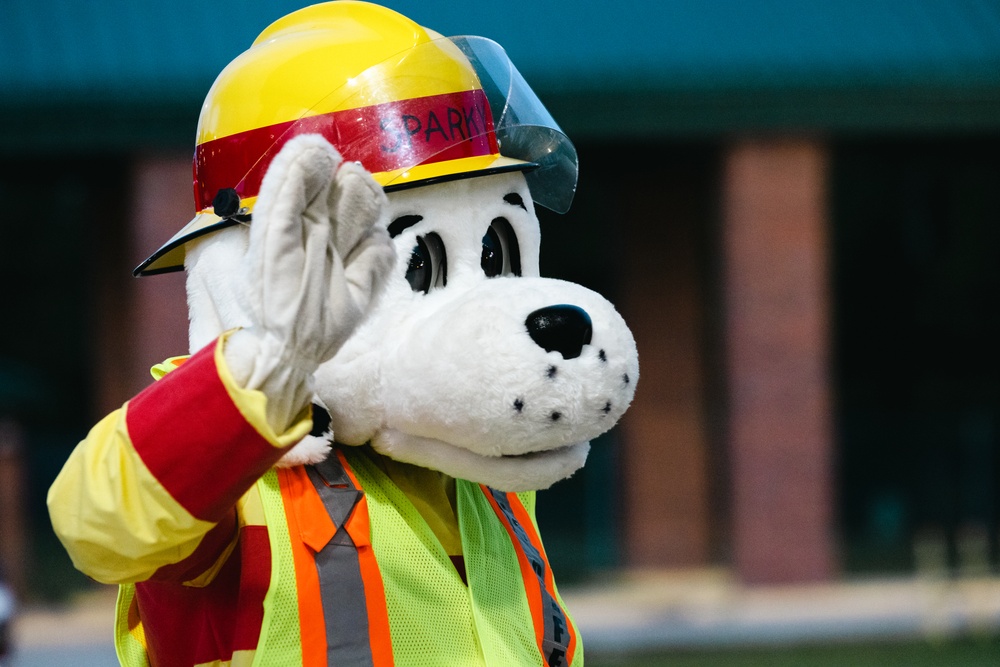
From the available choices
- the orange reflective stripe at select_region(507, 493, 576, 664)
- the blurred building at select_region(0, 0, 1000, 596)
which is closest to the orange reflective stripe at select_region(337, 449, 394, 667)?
the orange reflective stripe at select_region(507, 493, 576, 664)

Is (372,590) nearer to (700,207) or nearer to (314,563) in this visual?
(314,563)

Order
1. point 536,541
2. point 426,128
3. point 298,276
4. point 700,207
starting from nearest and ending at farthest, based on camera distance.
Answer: point 298,276
point 426,128
point 536,541
point 700,207

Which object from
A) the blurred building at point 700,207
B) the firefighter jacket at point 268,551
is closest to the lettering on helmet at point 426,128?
the firefighter jacket at point 268,551

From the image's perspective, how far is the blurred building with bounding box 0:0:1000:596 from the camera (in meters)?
A: 10.6

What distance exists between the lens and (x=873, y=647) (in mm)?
9164

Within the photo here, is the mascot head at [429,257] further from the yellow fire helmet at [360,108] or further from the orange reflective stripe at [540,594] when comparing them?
the orange reflective stripe at [540,594]

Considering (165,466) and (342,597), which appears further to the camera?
(342,597)

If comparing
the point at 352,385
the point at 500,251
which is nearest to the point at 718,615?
the point at 500,251

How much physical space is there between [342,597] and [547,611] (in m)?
0.56

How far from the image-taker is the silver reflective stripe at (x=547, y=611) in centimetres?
245

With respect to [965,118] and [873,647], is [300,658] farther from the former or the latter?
[965,118]

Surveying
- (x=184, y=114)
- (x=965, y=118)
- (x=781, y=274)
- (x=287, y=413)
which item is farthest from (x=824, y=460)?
(x=287, y=413)

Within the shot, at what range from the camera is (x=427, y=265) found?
229 centimetres

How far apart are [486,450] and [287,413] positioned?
44 cm
